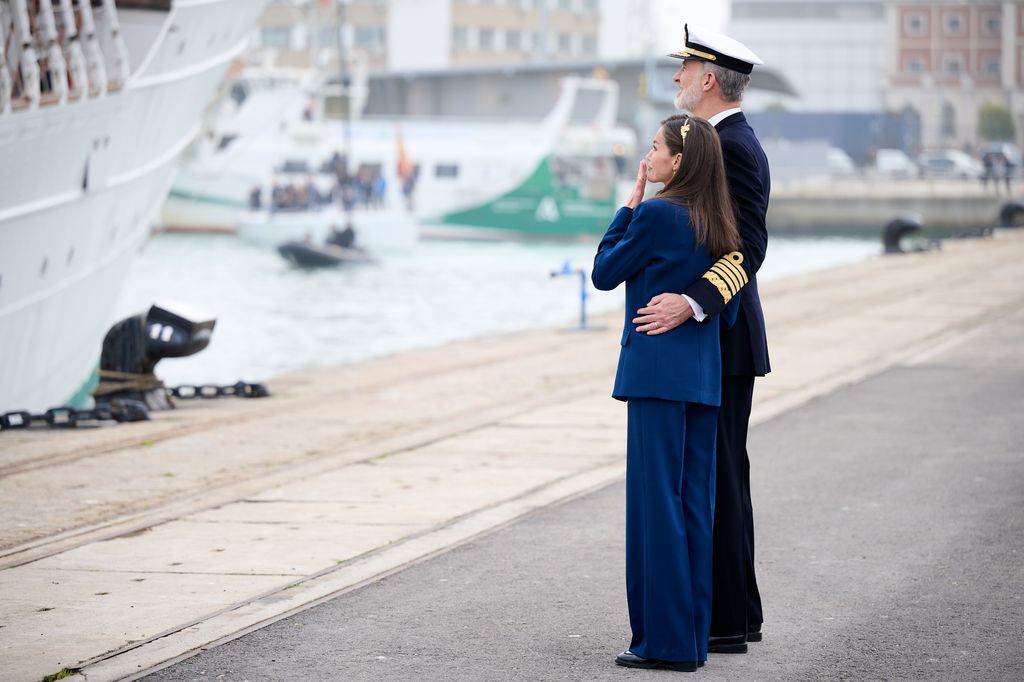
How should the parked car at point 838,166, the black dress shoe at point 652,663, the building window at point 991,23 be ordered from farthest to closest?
1. the building window at point 991,23
2. the parked car at point 838,166
3. the black dress shoe at point 652,663

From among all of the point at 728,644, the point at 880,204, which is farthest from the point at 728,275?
the point at 880,204

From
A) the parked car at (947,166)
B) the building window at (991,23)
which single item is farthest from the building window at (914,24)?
the parked car at (947,166)

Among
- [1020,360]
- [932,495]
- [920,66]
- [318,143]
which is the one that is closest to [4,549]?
[932,495]

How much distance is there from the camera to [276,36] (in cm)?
10531

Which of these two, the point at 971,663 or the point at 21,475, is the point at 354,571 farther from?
the point at 21,475

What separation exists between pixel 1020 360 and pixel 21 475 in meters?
8.98

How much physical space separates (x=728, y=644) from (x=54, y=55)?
37.0 ft

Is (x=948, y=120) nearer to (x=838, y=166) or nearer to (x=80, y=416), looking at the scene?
(x=838, y=166)

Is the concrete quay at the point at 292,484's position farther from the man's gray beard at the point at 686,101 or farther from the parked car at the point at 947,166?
the parked car at the point at 947,166

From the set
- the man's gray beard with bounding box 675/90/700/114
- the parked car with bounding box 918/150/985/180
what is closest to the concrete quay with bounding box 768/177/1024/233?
the parked car with bounding box 918/150/985/180

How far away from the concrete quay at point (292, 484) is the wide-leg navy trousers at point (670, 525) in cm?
149

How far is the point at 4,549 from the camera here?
7.43 meters

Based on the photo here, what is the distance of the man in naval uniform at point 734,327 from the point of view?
18.0ft

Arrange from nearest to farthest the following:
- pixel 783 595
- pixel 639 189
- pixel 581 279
Result: pixel 639 189 → pixel 783 595 → pixel 581 279
